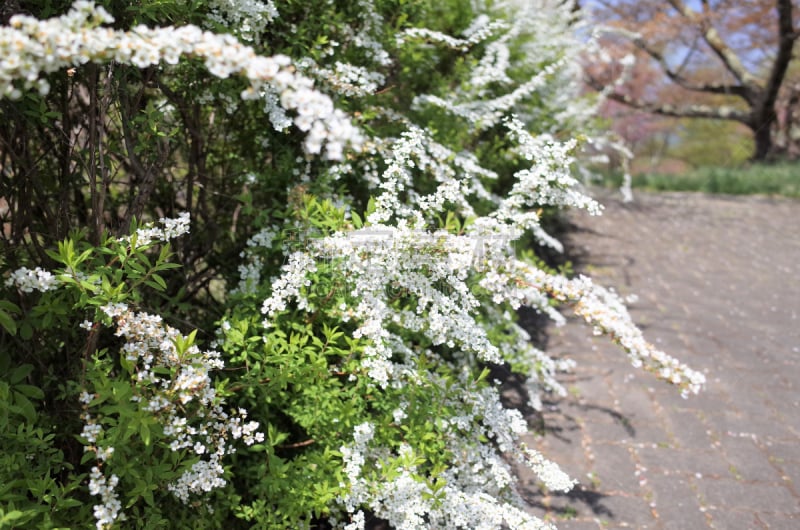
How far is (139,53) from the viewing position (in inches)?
56.3

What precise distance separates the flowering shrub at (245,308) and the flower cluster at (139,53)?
1.42ft

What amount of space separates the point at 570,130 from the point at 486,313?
3137 mm

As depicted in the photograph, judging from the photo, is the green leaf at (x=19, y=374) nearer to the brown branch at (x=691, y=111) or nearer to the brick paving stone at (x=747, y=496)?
the brick paving stone at (x=747, y=496)

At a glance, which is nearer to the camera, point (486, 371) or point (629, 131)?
point (486, 371)

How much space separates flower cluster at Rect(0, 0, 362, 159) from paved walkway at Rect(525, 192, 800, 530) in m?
2.67

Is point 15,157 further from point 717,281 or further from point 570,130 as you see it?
point 717,281

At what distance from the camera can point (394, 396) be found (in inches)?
110

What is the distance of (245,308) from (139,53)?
1399 millimetres

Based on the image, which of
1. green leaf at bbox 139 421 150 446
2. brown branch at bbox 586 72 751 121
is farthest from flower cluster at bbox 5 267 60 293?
brown branch at bbox 586 72 751 121

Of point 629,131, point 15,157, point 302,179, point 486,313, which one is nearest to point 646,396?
point 486,313

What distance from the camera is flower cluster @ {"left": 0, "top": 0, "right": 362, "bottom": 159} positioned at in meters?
1.34

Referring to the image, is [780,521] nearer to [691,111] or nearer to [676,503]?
[676,503]

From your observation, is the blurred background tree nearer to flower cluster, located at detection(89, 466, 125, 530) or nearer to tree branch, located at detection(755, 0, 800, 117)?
tree branch, located at detection(755, 0, 800, 117)

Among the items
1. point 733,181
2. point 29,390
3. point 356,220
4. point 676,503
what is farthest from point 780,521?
point 733,181
